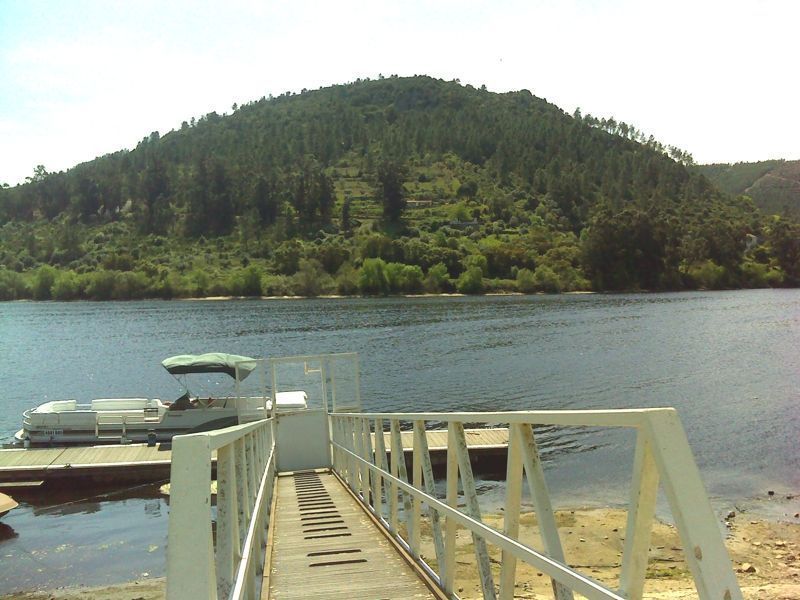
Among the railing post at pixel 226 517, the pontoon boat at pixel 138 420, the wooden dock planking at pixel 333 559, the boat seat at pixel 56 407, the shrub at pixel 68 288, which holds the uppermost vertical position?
the shrub at pixel 68 288

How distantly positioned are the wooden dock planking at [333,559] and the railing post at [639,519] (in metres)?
3.20

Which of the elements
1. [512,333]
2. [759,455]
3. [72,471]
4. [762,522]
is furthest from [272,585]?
[512,333]

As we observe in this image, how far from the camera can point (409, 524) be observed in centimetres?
688

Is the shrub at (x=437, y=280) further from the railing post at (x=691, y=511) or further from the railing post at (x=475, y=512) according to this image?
the railing post at (x=691, y=511)

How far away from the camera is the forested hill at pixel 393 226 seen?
125688 mm

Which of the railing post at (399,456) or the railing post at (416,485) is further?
the railing post at (399,456)

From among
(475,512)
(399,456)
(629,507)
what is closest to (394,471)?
(399,456)

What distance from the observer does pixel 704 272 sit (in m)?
125

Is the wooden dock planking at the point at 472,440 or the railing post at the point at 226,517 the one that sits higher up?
the railing post at the point at 226,517

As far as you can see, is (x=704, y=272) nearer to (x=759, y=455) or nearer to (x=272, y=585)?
(x=759, y=455)

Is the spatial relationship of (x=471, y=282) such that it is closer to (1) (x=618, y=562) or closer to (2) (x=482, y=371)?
(2) (x=482, y=371)

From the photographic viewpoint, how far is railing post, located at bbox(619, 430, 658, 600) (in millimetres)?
2330

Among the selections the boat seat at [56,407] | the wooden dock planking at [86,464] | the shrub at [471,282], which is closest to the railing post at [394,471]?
the wooden dock planking at [86,464]

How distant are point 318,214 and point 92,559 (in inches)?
5794
